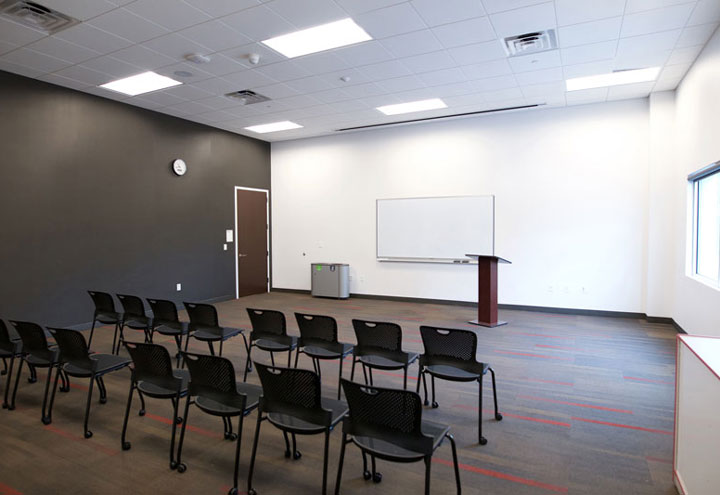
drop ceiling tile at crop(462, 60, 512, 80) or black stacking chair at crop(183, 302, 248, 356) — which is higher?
drop ceiling tile at crop(462, 60, 512, 80)

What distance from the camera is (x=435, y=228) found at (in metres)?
8.21

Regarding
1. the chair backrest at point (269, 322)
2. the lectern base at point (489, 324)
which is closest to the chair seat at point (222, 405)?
the chair backrest at point (269, 322)

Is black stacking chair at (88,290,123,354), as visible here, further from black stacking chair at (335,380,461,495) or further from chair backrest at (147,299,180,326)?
black stacking chair at (335,380,461,495)

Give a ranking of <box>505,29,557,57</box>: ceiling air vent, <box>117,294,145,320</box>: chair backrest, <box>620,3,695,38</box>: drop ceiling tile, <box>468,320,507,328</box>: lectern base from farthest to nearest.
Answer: <box>468,320,507,328</box>: lectern base < <box>117,294,145,320</box>: chair backrest < <box>505,29,557,57</box>: ceiling air vent < <box>620,3,695,38</box>: drop ceiling tile

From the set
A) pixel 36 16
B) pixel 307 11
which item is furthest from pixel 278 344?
pixel 36 16

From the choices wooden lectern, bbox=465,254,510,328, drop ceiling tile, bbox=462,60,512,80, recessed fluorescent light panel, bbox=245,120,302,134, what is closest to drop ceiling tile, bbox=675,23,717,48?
drop ceiling tile, bbox=462,60,512,80

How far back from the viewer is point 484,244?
25.5 ft

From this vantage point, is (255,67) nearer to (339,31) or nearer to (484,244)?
(339,31)

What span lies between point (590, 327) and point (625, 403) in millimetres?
3018

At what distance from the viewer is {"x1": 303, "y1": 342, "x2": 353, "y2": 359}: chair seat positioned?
11.2 ft

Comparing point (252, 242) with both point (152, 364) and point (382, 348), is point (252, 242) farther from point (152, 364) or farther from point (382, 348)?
point (152, 364)

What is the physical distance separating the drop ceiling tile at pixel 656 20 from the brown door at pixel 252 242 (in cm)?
739

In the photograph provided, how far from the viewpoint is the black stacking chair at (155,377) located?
105 inches

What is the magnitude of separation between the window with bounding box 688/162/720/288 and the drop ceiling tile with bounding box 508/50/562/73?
2111 mm
